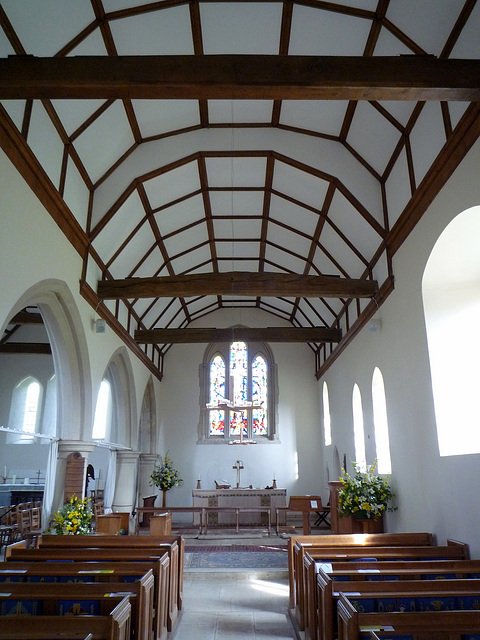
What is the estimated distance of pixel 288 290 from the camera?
780cm

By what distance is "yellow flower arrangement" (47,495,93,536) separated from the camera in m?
6.54

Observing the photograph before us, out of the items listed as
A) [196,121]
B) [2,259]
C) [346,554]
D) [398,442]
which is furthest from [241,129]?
[346,554]

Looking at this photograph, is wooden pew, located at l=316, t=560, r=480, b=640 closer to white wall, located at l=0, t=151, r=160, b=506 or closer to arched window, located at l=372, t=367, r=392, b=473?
white wall, located at l=0, t=151, r=160, b=506

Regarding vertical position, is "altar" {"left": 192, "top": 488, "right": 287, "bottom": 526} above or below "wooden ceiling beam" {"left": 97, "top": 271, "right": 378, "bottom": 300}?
below

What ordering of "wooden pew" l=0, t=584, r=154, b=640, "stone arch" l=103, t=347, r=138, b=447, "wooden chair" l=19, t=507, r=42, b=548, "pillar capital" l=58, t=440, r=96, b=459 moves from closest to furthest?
"wooden pew" l=0, t=584, r=154, b=640 < "pillar capital" l=58, t=440, r=96, b=459 < "wooden chair" l=19, t=507, r=42, b=548 < "stone arch" l=103, t=347, r=138, b=447

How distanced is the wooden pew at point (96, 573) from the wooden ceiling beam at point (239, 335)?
6.92 m

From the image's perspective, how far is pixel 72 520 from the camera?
6.64 meters

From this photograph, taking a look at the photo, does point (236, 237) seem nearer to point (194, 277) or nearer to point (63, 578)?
point (194, 277)

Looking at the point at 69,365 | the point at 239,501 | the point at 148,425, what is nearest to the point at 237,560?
the point at 69,365

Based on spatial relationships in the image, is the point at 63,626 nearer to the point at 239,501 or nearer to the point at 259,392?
the point at 239,501

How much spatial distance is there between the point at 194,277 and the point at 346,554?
4.66 m

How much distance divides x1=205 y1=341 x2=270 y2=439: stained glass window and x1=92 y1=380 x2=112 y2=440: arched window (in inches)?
104

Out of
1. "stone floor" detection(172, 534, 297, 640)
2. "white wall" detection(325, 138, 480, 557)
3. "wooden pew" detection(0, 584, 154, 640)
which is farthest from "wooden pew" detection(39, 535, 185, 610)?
"white wall" detection(325, 138, 480, 557)

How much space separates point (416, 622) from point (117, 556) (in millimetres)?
3005
